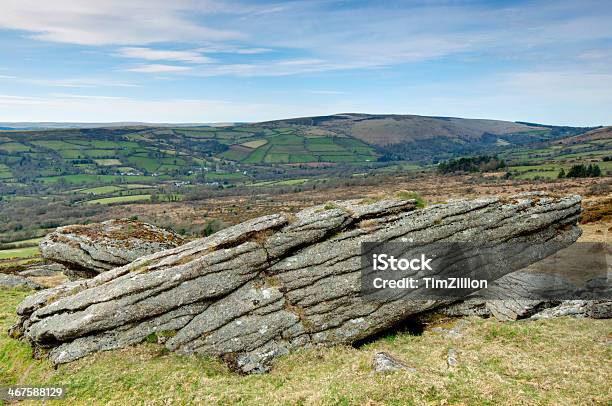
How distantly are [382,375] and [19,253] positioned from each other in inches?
4109

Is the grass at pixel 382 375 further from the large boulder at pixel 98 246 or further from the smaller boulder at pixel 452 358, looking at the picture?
the large boulder at pixel 98 246

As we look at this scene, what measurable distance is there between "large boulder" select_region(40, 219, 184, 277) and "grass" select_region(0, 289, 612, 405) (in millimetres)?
7273

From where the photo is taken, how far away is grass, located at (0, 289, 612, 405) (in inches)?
563

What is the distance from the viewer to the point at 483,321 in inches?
888

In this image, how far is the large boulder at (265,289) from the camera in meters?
20.6

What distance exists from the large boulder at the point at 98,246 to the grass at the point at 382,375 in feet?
23.9

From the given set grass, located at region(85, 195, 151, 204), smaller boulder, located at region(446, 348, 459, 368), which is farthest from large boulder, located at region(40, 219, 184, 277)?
grass, located at region(85, 195, 151, 204)

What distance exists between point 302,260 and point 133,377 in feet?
33.0

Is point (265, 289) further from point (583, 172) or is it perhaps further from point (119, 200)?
point (119, 200)

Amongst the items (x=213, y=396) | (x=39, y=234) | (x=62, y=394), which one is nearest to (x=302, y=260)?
(x=213, y=396)

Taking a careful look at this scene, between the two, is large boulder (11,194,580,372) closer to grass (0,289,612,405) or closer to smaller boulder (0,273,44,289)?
grass (0,289,612,405)

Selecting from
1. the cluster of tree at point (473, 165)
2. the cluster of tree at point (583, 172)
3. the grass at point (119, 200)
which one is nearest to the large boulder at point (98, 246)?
the cluster of tree at point (583, 172)

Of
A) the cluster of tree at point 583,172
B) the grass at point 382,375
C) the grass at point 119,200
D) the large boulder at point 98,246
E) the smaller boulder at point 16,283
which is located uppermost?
the cluster of tree at point 583,172

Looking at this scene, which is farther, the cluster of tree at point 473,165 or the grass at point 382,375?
the cluster of tree at point 473,165
